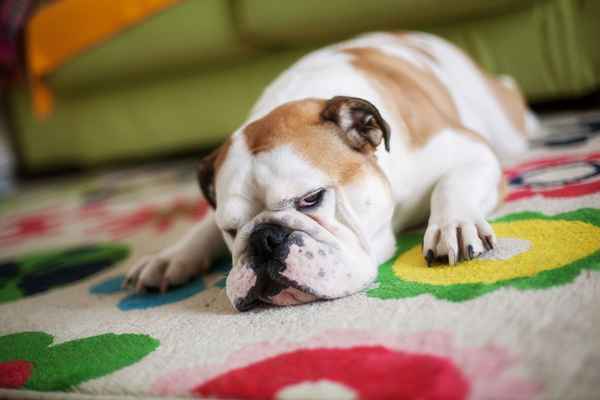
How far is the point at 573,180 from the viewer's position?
142 centimetres

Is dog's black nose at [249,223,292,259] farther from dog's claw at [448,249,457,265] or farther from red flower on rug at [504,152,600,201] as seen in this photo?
red flower on rug at [504,152,600,201]

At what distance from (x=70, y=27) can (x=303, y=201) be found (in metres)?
2.59

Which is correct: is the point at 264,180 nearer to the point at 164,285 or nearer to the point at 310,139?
the point at 310,139

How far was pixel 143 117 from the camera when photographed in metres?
3.48

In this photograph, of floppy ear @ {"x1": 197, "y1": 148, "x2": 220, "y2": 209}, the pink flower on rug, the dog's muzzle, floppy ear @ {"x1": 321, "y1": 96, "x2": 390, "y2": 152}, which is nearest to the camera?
the pink flower on rug

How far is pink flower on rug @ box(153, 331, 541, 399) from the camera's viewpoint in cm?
68

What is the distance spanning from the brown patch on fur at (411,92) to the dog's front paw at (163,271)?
1.96 feet

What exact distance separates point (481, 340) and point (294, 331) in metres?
0.29

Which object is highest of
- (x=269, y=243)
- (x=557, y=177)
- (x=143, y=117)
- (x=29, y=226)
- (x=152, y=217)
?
(x=269, y=243)

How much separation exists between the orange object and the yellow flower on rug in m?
2.22

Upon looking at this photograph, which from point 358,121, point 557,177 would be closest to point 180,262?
point 358,121

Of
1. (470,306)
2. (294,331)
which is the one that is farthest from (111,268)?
(470,306)

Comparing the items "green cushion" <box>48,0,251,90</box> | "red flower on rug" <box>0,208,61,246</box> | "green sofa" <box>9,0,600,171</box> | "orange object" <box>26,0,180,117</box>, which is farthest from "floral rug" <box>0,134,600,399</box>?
"orange object" <box>26,0,180,117</box>

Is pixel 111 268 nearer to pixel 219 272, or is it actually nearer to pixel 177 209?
pixel 219 272
